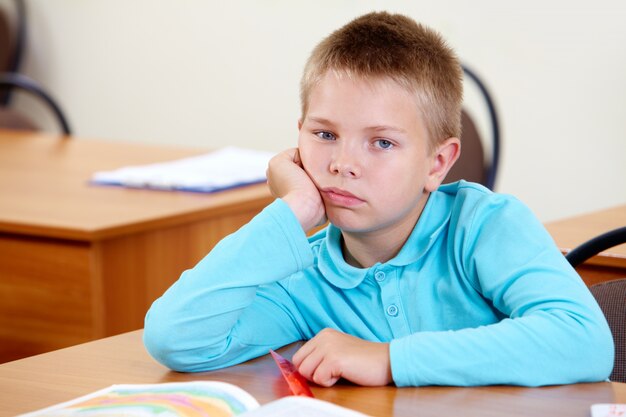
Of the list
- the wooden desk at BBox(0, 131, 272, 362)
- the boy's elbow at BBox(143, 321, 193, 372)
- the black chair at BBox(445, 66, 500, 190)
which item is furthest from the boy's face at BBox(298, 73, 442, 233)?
the black chair at BBox(445, 66, 500, 190)

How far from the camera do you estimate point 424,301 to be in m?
1.18

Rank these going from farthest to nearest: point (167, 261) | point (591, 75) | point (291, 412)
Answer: point (591, 75) → point (167, 261) → point (291, 412)

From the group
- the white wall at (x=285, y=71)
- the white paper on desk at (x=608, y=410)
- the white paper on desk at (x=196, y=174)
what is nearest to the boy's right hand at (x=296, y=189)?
the white paper on desk at (x=608, y=410)

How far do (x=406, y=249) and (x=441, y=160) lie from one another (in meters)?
0.13

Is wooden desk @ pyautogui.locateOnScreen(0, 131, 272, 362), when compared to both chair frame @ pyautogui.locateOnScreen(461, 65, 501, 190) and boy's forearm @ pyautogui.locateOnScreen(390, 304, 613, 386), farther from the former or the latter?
boy's forearm @ pyautogui.locateOnScreen(390, 304, 613, 386)

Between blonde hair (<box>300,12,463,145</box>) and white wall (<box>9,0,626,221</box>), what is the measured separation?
84.8 inches

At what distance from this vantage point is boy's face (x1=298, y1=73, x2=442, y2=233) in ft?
3.72

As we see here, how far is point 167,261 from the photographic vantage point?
2.13 metres

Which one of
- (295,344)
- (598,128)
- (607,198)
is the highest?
(295,344)

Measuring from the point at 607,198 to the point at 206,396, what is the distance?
2573 millimetres

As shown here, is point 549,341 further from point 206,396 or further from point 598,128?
point 598,128

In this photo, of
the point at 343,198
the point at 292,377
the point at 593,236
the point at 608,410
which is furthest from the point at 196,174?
the point at 608,410

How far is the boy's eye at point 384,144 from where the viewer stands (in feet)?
3.77

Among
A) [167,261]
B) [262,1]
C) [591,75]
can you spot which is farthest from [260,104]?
[167,261]
